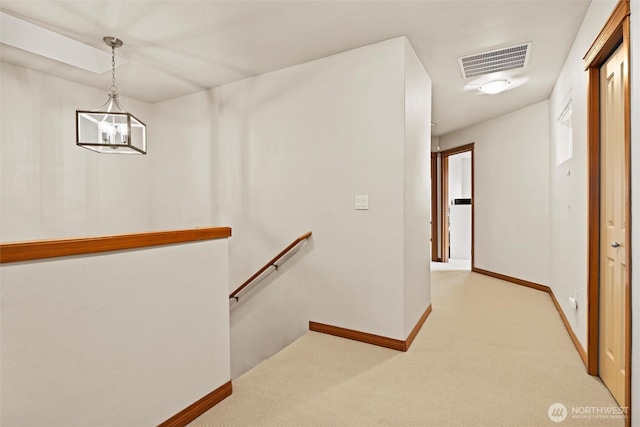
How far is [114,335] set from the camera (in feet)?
4.90

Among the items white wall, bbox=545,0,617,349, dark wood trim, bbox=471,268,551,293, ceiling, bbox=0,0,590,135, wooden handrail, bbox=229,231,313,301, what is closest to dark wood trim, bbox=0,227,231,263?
wooden handrail, bbox=229,231,313,301

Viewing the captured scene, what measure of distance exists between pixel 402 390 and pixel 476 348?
0.97 metres

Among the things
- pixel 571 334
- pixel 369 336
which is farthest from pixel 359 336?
pixel 571 334

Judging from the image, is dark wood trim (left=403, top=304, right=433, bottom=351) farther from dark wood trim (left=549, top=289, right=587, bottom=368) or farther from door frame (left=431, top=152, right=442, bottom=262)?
door frame (left=431, top=152, right=442, bottom=262)

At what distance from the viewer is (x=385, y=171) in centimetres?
281

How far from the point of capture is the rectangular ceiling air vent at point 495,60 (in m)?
3.03

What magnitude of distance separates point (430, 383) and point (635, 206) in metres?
1.50

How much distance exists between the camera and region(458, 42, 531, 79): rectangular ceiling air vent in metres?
3.03

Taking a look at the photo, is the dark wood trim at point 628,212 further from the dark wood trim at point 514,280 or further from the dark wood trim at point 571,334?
the dark wood trim at point 514,280

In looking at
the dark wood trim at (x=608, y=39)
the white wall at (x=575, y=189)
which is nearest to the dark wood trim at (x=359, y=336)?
the white wall at (x=575, y=189)

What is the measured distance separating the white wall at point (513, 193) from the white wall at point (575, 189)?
2.65 feet

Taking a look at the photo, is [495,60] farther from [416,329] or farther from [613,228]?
[416,329]

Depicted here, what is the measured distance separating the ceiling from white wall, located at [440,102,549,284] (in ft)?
4.11

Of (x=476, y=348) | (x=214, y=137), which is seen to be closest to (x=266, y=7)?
(x=214, y=137)
